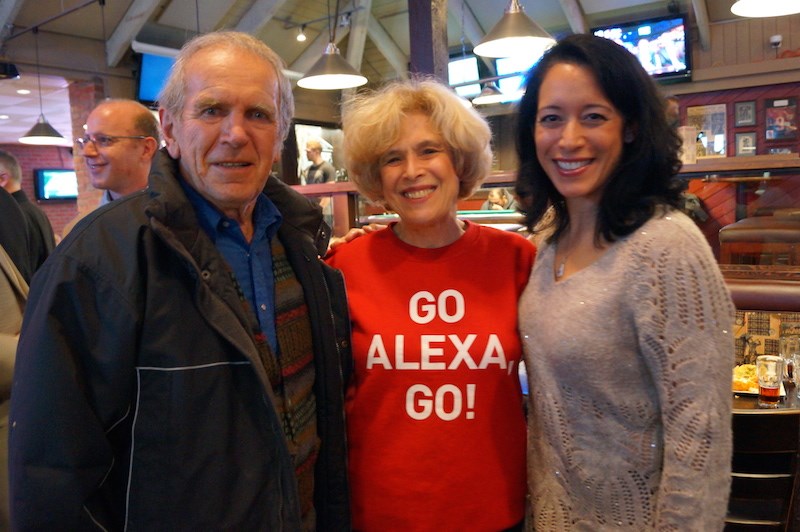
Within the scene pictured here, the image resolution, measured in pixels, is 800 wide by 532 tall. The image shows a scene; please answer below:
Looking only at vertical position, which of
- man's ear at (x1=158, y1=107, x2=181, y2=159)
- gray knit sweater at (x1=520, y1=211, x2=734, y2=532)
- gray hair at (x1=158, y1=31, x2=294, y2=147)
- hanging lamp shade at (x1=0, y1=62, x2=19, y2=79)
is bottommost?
gray knit sweater at (x1=520, y1=211, x2=734, y2=532)

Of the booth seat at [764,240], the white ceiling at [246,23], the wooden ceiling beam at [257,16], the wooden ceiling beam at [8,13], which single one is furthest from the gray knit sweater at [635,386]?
the wooden ceiling beam at [257,16]

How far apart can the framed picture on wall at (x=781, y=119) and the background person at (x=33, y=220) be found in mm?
8966

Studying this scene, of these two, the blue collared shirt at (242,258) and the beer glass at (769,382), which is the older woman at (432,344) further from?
the beer glass at (769,382)

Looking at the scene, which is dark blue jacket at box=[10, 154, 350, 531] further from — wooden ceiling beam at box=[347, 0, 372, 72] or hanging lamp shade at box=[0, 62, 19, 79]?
wooden ceiling beam at box=[347, 0, 372, 72]

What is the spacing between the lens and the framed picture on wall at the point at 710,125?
898cm

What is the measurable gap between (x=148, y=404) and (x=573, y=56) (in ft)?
3.83

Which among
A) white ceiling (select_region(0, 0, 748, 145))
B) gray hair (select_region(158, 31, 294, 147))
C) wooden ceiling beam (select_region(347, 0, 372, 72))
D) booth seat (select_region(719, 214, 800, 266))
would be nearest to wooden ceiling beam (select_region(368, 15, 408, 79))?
white ceiling (select_region(0, 0, 748, 145))

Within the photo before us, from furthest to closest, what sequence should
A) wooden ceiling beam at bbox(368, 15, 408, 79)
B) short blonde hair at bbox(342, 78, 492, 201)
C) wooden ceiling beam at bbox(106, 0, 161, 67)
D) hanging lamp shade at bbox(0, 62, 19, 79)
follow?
wooden ceiling beam at bbox(368, 15, 408, 79) → wooden ceiling beam at bbox(106, 0, 161, 67) → hanging lamp shade at bbox(0, 62, 19, 79) → short blonde hair at bbox(342, 78, 492, 201)

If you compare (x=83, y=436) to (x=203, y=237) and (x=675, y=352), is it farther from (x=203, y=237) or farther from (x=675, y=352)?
(x=675, y=352)

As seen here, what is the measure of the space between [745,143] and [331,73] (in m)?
6.70

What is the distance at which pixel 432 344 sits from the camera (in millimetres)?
1555

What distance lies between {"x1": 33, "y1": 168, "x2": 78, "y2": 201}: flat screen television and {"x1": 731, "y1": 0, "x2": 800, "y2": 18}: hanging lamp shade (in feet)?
50.5

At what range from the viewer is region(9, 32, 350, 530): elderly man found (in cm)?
110

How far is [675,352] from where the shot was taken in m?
1.24
